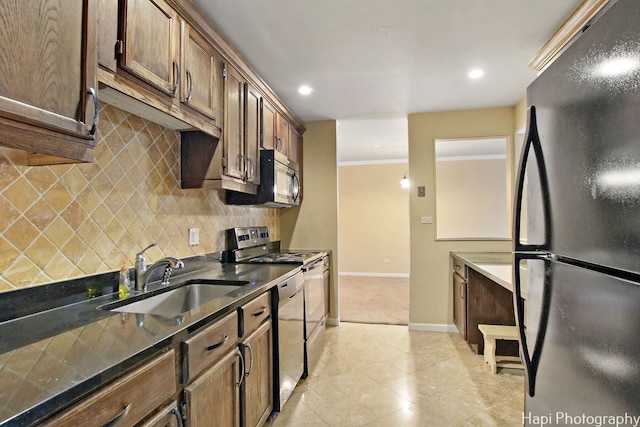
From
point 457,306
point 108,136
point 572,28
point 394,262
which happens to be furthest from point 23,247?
point 394,262

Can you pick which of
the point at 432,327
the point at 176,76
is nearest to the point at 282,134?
the point at 176,76

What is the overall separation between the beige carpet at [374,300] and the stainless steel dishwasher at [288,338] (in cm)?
179

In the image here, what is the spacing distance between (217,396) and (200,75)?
5.29ft

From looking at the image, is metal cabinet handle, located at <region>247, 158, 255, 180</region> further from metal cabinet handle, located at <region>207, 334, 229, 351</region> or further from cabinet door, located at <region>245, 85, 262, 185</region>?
metal cabinet handle, located at <region>207, 334, 229, 351</region>

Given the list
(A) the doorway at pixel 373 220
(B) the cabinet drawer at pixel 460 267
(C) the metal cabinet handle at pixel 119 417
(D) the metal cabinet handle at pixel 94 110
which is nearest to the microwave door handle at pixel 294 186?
(B) the cabinet drawer at pixel 460 267

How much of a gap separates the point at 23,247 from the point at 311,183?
3023 mm

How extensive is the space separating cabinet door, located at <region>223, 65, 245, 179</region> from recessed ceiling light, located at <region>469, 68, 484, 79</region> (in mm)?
1870

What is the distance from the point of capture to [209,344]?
1254mm

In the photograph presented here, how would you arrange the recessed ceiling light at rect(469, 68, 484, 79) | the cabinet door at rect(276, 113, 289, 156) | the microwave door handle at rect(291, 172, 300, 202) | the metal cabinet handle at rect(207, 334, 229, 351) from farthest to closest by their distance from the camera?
the microwave door handle at rect(291, 172, 300, 202) → the cabinet door at rect(276, 113, 289, 156) → the recessed ceiling light at rect(469, 68, 484, 79) → the metal cabinet handle at rect(207, 334, 229, 351)

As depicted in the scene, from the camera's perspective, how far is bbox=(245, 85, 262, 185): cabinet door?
244 centimetres

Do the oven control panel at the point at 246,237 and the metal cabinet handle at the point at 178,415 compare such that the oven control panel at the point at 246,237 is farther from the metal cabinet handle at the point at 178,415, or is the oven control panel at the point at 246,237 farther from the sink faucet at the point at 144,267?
the metal cabinet handle at the point at 178,415

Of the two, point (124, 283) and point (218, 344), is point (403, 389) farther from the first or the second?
point (124, 283)

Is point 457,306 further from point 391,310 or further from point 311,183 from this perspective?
point 311,183

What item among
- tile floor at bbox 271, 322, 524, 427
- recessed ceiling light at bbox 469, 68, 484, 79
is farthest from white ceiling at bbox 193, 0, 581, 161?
tile floor at bbox 271, 322, 524, 427
